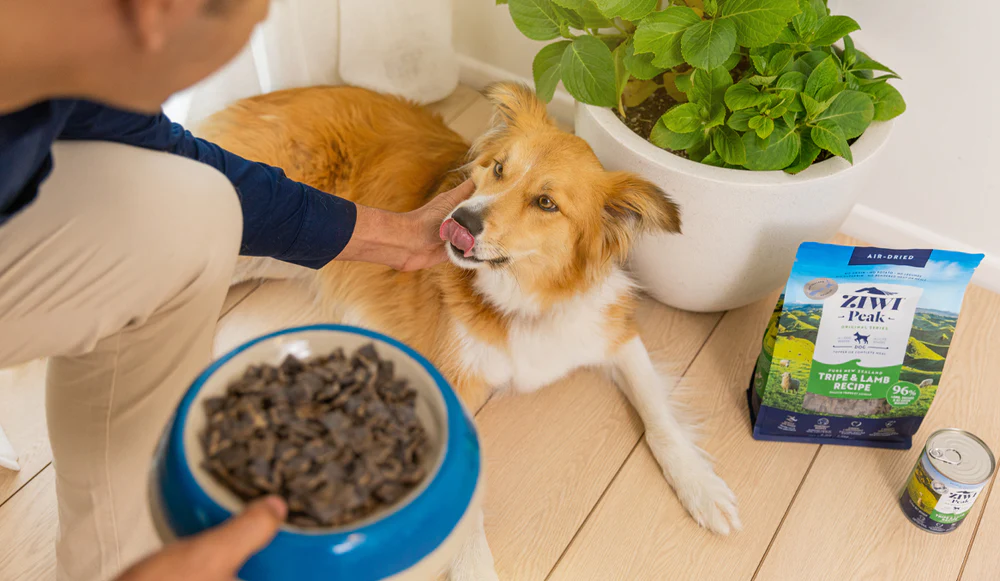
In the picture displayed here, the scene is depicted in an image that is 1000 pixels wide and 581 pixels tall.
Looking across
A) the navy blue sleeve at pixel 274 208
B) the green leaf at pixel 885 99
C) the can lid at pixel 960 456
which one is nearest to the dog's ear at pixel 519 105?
the navy blue sleeve at pixel 274 208

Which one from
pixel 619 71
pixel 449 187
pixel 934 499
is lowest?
pixel 934 499

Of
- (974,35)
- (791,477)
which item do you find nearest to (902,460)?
(791,477)

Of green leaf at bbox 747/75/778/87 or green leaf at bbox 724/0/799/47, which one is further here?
green leaf at bbox 747/75/778/87

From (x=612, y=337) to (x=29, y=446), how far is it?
1.32m

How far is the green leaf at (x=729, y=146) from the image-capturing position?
1631 millimetres

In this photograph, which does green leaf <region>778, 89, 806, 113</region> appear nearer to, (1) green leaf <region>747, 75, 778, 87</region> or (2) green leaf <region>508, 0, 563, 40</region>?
(1) green leaf <region>747, 75, 778, 87</region>

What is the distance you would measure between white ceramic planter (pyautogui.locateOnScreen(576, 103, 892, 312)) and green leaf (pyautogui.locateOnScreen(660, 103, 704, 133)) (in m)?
0.07

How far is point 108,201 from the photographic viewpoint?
103 cm

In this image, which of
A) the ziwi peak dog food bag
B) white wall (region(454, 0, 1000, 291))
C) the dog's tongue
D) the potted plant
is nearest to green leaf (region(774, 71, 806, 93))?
the potted plant

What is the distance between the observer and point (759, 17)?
1489mm

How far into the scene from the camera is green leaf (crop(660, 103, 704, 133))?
5.38 feet

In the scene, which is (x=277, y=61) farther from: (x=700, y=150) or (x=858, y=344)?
(x=858, y=344)

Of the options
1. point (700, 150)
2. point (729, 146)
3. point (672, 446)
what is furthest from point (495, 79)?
point (672, 446)

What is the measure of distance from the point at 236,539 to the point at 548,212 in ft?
3.25
